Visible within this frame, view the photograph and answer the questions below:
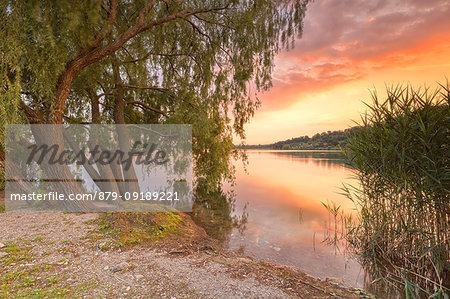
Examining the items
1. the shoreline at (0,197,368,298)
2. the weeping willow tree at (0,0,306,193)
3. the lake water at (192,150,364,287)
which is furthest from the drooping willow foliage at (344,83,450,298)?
the weeping willow tree at (0,0,306,193)

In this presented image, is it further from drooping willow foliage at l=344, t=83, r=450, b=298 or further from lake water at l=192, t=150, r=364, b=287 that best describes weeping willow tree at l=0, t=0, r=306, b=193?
drooping willow foliage at l=344, t=83, r=450, b=298

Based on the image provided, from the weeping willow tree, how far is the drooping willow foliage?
2.93 metres

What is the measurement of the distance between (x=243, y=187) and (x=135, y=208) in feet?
35.2

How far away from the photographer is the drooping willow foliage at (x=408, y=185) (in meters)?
3.74

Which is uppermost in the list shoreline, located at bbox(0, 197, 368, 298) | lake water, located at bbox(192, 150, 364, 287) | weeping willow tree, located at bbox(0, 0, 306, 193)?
weeping willow tree, located at bbox(0, 0, 306, 193)

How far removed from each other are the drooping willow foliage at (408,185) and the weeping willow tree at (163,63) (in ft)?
9.62

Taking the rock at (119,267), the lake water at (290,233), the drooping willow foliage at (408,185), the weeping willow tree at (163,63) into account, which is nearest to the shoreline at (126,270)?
the rock at (119,267)

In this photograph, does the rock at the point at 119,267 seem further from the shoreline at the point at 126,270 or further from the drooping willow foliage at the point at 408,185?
the drooping willow foliage at the point at 408,185

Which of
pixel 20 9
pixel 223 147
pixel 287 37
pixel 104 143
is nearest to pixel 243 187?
pixel 223 147

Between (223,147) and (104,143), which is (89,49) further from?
(223,147)

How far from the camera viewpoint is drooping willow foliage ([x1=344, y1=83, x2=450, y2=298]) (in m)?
3.74

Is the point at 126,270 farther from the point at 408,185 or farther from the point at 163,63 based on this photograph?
the point at 163,63

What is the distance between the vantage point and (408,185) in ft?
13.7

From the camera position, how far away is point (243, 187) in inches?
612
